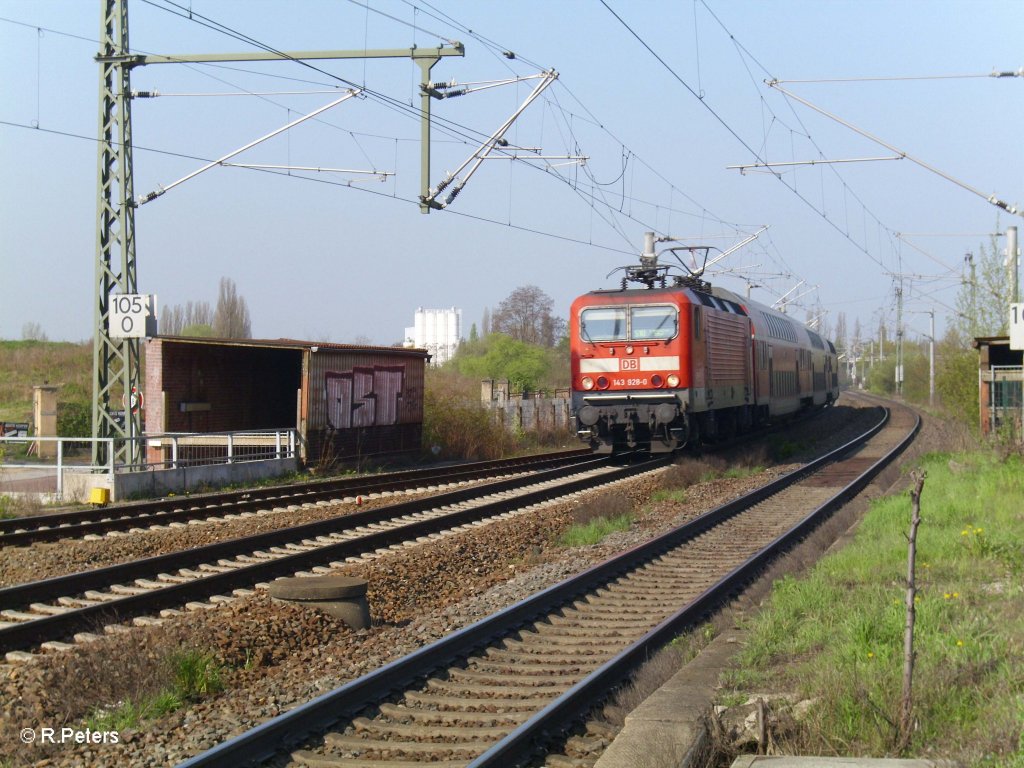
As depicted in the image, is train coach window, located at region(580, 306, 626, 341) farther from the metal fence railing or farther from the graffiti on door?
the metal fence railing

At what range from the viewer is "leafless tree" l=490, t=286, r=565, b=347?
84812mm

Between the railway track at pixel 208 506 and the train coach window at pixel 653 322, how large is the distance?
4068mm

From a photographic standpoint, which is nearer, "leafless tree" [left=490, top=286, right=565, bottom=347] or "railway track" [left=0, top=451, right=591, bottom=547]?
"railway track" [left=0, top=451, right=591, bottom=547]

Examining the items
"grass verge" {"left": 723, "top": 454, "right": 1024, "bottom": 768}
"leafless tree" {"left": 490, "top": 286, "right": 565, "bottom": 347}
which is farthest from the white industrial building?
"grass verge" {"left": 723, "top": 454, "right": 1024, "bottom": 768}

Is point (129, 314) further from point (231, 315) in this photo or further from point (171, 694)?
point (231, 315)

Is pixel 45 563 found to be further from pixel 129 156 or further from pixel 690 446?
pixel 690 446

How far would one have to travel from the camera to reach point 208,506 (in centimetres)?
1598

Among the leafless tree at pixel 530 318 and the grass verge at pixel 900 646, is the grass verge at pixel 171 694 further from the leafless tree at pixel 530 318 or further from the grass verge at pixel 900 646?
the leafless tree at pixel 530 318

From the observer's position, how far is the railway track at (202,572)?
8.47 metres

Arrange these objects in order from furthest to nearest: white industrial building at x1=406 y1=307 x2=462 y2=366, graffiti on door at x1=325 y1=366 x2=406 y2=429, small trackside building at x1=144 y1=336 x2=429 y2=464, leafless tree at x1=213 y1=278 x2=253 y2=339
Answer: white industrial building at x1=406 y1=307 x2=462 y2=366 < leafless tree at x1=213 y1=278 x2=253 y2=339 < graffiti on door at x1=325 y1=366 x2=406 y2=429 < small trackside building at x1=144 y1=336 x2=429 y2=464

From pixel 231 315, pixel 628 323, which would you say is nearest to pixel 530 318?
pixel 231 315

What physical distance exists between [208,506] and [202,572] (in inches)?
208

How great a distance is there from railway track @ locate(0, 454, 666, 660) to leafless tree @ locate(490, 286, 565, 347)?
224 feet

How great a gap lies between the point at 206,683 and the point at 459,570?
15.6ft
